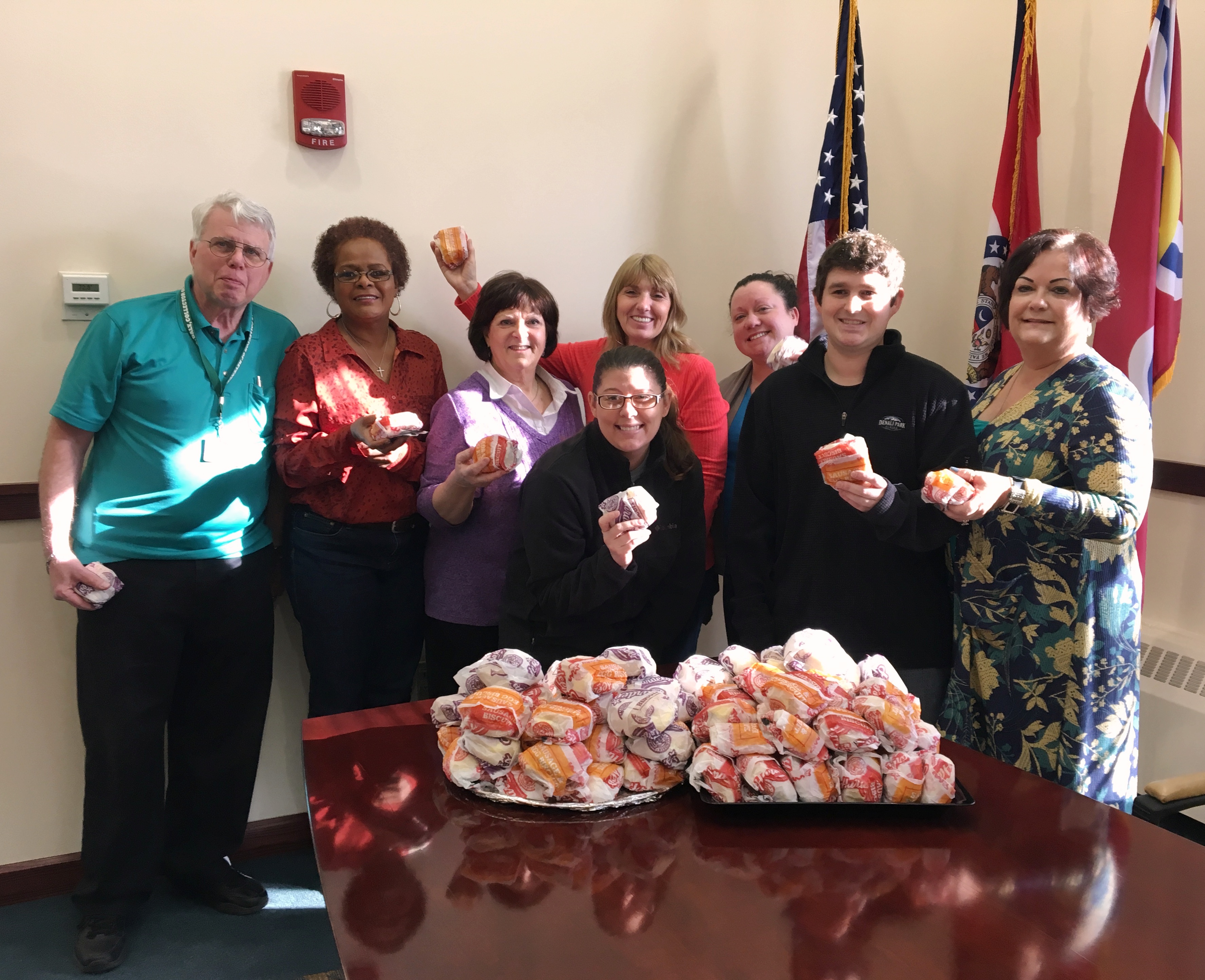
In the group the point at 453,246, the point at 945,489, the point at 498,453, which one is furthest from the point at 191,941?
the point at 945,489

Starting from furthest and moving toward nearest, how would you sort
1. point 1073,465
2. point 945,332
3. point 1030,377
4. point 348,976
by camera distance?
point 945,332, point 1030,377, point 1073,465, point 348,976

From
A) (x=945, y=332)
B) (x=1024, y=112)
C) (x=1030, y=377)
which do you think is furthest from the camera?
(x=945, y=332)

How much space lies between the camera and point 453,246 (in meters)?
2.55

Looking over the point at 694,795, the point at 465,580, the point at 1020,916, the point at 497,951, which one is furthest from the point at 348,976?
the point at 465,580

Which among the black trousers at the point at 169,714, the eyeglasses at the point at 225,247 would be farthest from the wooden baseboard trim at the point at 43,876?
the eyeglasses at the point at 225,247

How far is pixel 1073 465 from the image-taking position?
1.80 m

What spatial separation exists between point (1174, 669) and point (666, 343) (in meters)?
2.08

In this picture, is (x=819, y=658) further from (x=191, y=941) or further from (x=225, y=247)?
(x=191, y=941)

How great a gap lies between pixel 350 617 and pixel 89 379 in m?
0.91

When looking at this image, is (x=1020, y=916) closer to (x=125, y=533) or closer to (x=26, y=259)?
(x=125, y=533)

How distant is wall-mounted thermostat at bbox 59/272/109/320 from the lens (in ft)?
7.77

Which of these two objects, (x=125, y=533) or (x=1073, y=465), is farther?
(x=125, y=533)

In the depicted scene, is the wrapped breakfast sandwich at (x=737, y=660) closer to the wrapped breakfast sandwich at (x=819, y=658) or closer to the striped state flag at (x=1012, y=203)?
the wrapped breakfast sandwich at (x=819, y=658)

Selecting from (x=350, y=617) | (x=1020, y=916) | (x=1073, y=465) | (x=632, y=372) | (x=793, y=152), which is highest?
(x=793, y=152)
